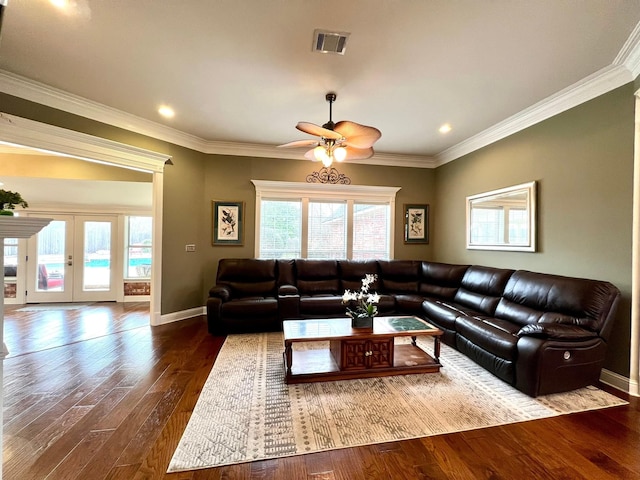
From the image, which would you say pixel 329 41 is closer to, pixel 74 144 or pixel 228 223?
pixel 74 144

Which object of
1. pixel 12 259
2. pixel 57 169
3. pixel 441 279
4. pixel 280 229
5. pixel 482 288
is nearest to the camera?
pixel 482 288

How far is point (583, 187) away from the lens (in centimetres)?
290

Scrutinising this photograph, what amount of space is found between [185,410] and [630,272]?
4.05 m

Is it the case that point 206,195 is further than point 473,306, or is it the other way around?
point 206,195

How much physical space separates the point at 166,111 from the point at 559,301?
5.11m

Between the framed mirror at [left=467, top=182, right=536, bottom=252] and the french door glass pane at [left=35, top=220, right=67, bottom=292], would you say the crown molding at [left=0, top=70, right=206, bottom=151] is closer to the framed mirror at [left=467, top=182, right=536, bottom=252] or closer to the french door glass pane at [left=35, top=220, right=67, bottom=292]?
the french door glass pane at [left=35, top=220, right=67, bottom=292]

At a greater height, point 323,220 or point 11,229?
point 323,220

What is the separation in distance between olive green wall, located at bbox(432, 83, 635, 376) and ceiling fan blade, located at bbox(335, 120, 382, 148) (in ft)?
7.36

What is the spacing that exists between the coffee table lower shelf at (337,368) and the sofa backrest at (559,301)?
1.16 m

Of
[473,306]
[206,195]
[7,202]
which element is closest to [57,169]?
[206,195]

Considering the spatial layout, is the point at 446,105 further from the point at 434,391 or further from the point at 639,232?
the point at 434,391

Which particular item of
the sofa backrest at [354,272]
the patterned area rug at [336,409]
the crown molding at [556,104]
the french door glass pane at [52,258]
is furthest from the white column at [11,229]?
the french door glass pane at [52,258]

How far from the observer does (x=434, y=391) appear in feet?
7.95

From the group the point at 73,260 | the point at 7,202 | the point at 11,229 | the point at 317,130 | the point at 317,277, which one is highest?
the point at 317,130
